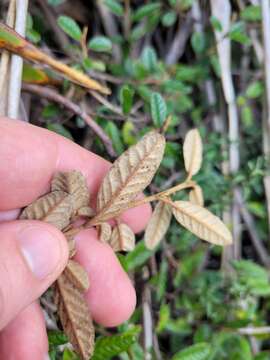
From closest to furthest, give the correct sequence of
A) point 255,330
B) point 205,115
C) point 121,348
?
point 121,348, point 255,330, point 205,115

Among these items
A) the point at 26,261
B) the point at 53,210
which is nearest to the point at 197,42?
the point at 53,210

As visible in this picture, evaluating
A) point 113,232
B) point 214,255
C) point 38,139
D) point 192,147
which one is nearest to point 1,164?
point 38,139

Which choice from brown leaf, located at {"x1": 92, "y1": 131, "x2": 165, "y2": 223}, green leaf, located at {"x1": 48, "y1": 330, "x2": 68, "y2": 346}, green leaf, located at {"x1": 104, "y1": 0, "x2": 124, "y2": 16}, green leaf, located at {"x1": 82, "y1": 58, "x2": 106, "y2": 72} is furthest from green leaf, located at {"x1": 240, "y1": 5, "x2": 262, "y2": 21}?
green leaf, located at {"x1": 48, "y1": 330, "x2": 68, "y2": 346}

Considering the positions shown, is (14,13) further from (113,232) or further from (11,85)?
(113,232)

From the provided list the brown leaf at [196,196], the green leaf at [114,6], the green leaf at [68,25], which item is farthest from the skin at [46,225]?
the green leaf at [114,6]

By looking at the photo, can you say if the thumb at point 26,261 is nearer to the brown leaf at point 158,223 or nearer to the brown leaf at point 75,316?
the brown leaf at point 75,316

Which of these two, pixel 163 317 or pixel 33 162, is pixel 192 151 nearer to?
pixel 33 162

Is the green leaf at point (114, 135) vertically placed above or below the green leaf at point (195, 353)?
above
